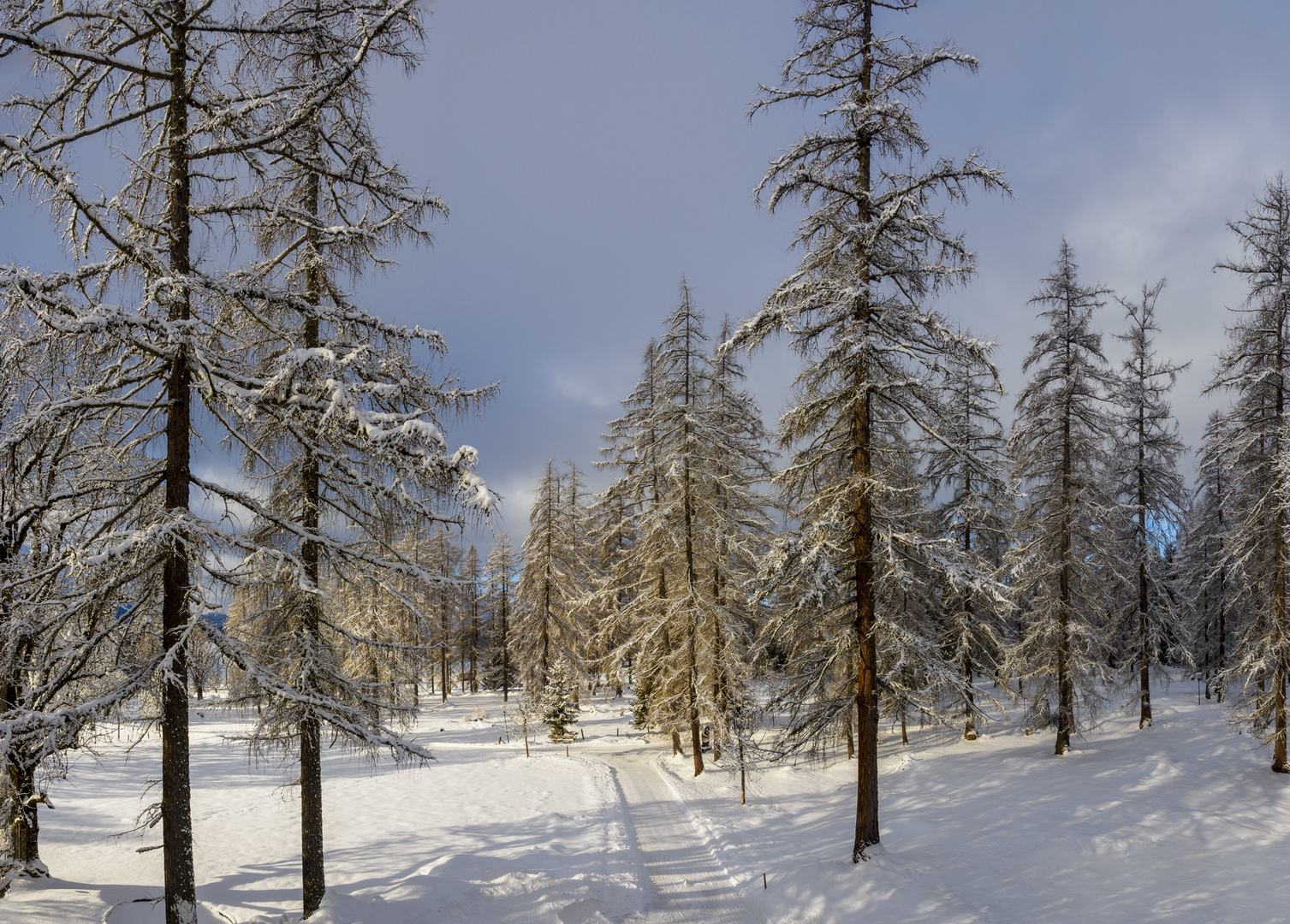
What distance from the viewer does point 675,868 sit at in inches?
546

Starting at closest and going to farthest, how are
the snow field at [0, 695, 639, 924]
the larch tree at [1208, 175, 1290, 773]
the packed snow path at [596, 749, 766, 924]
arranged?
the snow field at [0, 695, 639, 924], the packed snow path at [596, 749, 766, 924], the larch tree at [1208, 175, 1290, 773]

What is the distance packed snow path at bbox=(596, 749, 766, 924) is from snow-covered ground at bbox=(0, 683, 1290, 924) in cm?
8

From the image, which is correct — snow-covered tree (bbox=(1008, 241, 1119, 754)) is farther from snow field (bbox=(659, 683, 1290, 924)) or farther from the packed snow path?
the packed snow path

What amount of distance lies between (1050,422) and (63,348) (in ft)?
82.8

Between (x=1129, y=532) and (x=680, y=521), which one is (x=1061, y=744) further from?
(x=680, y=521)

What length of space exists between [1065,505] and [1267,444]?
5.35 meters

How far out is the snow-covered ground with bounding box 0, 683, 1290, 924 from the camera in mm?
10828

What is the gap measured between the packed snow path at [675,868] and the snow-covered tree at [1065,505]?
44.5 feet

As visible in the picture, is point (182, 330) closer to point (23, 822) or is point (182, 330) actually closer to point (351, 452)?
point (351, 452)

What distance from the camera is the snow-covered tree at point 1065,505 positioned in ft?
70.1

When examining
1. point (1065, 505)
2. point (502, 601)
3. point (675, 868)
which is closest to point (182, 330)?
point (675, 868)

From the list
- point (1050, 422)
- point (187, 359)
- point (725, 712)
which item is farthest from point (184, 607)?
point (1050, 422)

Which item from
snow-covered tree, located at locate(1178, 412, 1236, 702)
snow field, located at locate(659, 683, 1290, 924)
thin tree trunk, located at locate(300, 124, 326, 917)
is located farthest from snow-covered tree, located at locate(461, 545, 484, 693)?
snow-covered tree, located at locate(1178, 412, 1236, 702)

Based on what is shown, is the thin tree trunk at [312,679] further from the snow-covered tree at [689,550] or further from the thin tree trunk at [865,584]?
the snow-covered tree at [689,550]
